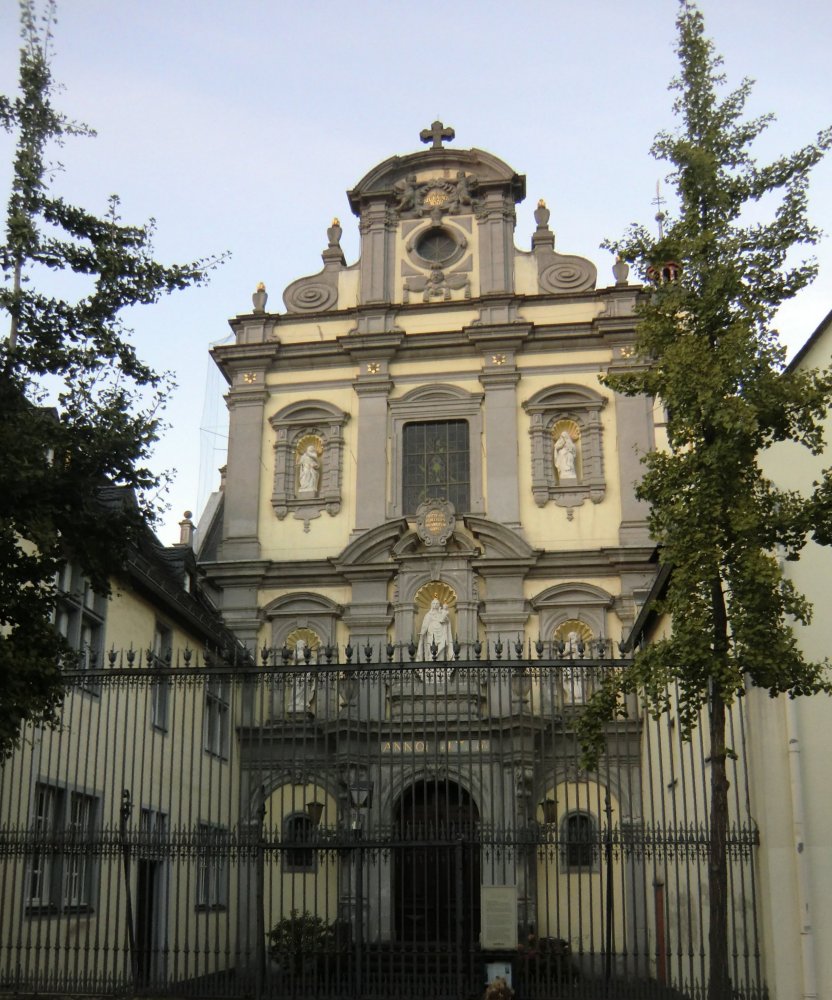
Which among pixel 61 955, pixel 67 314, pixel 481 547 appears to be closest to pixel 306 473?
pixel 481 547

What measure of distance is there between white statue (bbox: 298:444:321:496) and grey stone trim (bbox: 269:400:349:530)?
0.14 metres

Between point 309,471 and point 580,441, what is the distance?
6.26 m

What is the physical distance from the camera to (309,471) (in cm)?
2966

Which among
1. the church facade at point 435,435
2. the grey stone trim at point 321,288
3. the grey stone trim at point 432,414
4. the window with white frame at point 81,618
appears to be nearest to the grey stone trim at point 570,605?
the church facade at point 435,435

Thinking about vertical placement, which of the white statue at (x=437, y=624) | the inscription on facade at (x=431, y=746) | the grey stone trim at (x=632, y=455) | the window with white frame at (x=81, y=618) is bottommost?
the inscription on facade at (x=431, y=746)

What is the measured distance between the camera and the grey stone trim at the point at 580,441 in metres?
28.2

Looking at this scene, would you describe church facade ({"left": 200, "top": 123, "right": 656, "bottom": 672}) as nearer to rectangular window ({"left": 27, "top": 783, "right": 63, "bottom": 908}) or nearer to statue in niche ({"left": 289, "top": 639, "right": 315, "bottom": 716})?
statue in niche ({"left": 289, "top": 639, "right": 315, "bottom": 716})

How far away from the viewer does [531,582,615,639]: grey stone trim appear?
27.3 meters

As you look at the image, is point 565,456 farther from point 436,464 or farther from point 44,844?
point 44,844

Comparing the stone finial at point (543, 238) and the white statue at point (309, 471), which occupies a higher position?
the stone finial at point (543, 238)

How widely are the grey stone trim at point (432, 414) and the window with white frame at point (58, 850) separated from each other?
12870 mm

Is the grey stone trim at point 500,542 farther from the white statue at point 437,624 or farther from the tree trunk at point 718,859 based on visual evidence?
the tree trunk at point 718,859

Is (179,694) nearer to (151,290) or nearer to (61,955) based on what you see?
(61,955)

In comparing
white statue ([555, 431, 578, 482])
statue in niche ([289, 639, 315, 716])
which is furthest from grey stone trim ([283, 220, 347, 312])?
statue in niche ([289, 639, 315, 716])
